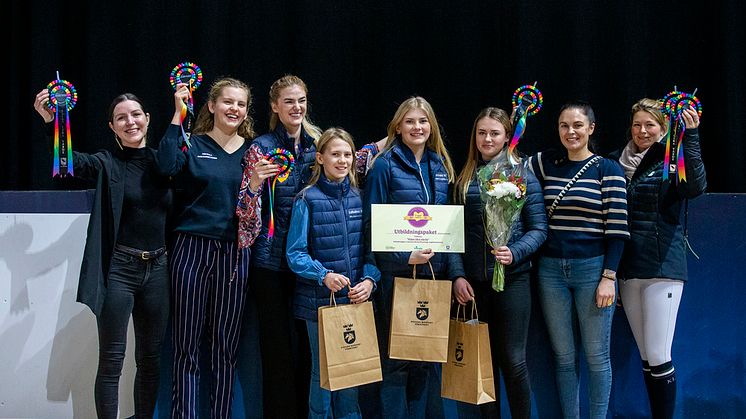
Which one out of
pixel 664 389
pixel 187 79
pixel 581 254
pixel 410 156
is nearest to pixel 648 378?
pixel 664 389

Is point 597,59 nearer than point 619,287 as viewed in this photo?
No

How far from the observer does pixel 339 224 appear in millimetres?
2949

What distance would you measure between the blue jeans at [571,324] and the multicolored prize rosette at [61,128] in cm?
211

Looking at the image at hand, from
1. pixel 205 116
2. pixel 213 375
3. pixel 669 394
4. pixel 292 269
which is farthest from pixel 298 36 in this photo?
pixel 669 394

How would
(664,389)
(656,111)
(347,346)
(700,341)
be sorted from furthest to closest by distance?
1. (700,341)
2. (656,111)
3. (664,389)
4. (347,346)

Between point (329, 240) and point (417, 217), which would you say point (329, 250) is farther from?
point (417, 217)

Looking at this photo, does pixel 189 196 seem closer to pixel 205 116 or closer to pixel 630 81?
pixel 205 116

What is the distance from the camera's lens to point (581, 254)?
2984 millimetres

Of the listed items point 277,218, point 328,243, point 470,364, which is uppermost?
point 277,218

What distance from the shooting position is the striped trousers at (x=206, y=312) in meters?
2.95

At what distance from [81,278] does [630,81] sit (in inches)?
131

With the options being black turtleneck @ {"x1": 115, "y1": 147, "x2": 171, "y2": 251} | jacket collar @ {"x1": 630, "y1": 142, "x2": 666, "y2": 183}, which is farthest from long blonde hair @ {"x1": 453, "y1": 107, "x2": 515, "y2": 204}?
black turtleneck @ {"x1": 115, "y1": 147, "x2": 171, "y2": 251}

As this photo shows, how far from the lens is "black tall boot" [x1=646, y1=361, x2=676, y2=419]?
3059 millimetres

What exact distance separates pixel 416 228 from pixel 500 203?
0.37 meters
